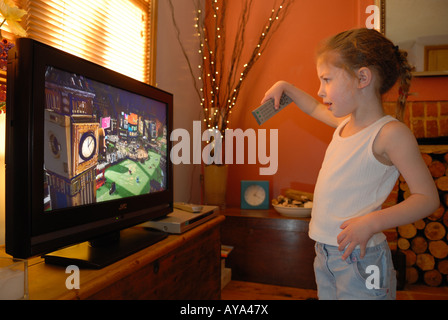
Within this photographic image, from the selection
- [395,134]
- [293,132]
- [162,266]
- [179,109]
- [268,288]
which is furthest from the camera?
[293,132]

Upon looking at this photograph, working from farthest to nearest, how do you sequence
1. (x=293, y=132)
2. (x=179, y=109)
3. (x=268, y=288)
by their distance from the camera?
(x=293, y=132) < (x=179, y=109) < (x=268, y=288)

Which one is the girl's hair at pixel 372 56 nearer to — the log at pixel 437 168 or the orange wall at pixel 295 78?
the log at pixel 437 168

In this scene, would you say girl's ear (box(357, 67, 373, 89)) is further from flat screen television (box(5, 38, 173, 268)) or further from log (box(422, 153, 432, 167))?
log (box(422, 153, 432, 167))

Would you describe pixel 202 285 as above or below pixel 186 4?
below

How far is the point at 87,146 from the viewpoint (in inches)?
35.4

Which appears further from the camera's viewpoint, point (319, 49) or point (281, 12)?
point (281, 12)

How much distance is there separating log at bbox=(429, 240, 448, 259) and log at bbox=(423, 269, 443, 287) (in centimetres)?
10

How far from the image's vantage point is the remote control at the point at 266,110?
1.20 meters

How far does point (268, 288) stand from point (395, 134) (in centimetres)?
140

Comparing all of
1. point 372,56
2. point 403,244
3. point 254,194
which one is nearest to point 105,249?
point 372,56

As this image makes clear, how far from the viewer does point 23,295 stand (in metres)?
0.64
